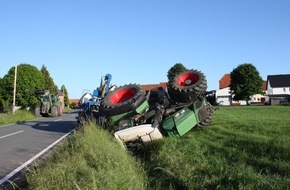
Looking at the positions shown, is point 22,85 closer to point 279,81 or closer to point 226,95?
point 226,95

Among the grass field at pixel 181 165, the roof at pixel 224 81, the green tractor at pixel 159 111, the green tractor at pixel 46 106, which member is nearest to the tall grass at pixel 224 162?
the grass field at pixel 181 165

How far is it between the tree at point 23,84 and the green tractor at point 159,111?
186 feet

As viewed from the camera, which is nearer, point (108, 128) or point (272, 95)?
point (108, 128)

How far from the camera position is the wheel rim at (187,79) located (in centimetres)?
1395

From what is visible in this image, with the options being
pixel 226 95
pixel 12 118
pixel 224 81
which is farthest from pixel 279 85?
pixel 12 118

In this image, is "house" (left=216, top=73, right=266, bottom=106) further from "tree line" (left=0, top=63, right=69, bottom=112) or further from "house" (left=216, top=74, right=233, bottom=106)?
"tree line" (left=0, top=63, right=69, bottom=112)

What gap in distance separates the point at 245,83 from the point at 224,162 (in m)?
76.8

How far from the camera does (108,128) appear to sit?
12875 mm

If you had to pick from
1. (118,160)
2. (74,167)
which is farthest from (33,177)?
(118,160)

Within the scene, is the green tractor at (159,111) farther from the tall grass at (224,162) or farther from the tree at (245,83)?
the tree at (245,83)

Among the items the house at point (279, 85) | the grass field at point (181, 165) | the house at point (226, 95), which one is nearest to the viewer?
the grass field at point (181, 165)

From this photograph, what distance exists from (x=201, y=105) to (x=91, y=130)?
3.42m

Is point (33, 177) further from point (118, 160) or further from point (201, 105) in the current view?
point (201, 105)

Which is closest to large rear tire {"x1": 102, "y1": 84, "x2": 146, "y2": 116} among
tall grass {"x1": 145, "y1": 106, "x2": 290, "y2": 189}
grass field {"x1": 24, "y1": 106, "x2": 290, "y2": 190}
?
grass field {"x1": 24, "y1": 106, "x2": 290, "y2": 190}
